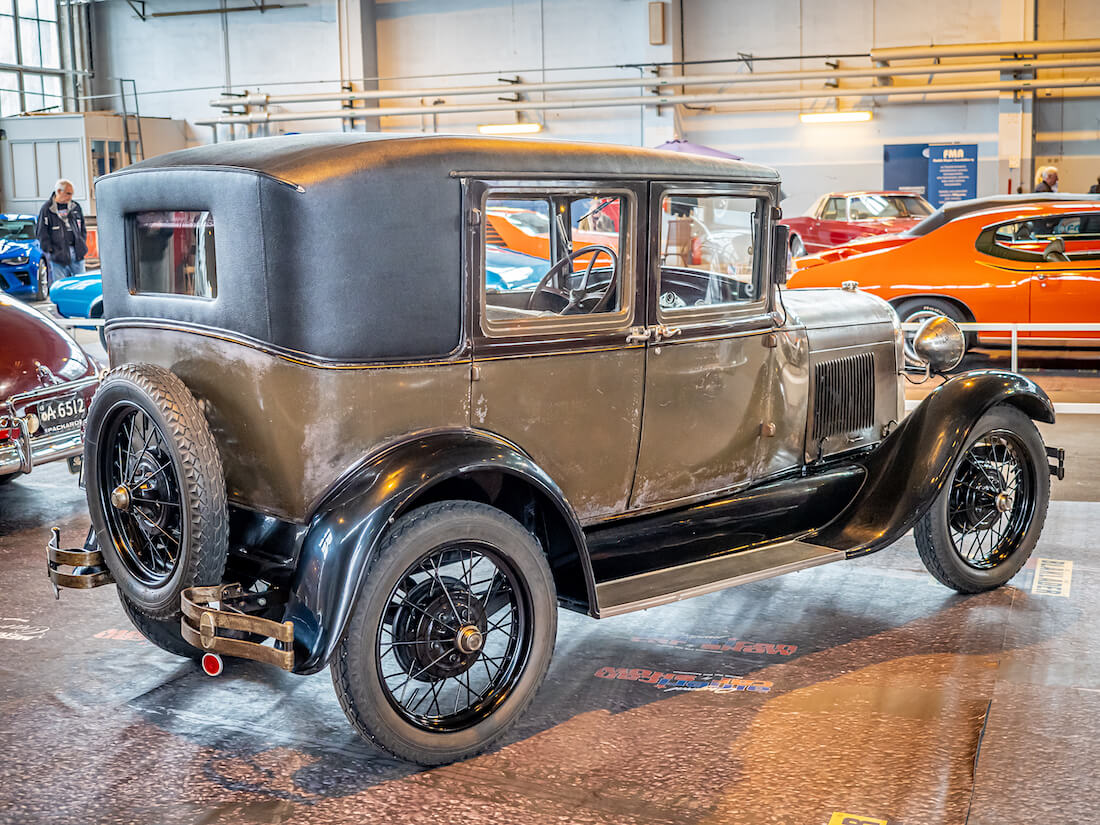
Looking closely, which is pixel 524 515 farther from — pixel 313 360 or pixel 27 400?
pixel 27 400

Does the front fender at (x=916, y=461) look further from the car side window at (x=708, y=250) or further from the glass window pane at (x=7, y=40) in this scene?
the glass window pane at (x=7, y=40)

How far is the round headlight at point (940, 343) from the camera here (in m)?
5.00

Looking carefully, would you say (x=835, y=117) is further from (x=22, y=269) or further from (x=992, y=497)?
(x=992, y=497)

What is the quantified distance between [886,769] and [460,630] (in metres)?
1.27

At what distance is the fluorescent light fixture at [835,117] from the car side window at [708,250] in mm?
17495

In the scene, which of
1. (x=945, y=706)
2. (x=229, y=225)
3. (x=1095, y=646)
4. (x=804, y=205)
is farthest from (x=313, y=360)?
(x=804, y=205)

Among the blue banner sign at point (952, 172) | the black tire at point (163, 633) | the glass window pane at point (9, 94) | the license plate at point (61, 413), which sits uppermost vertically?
the glass window pane at point (9, 94)

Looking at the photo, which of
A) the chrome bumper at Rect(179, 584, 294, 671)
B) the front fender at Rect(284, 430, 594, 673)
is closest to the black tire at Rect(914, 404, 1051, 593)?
the front fender at Rect(284, 430, 594, 673)

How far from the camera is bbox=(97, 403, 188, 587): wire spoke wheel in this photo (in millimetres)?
3402

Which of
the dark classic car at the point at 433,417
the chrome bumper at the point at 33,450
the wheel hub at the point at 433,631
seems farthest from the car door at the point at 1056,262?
the wheel hub at the point at 433,631

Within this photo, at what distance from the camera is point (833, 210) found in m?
17.4

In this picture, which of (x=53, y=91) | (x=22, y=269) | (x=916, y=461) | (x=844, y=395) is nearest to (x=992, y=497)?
(x=916, y=461)

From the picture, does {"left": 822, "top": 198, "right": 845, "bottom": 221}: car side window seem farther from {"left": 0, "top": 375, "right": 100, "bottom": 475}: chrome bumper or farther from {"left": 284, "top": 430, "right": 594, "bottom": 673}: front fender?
{"left": 284, "top": 430, "right": 594, "bottom": 673}: front fender

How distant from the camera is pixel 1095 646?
13.4ft
